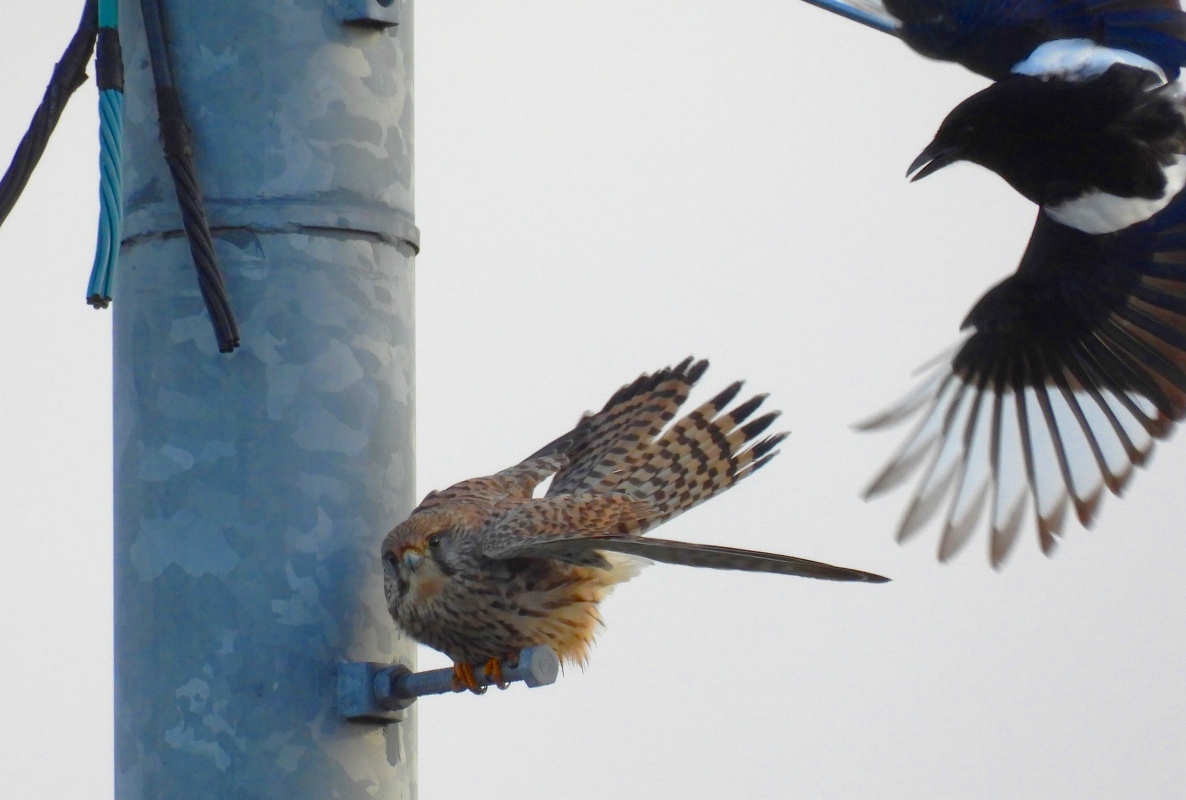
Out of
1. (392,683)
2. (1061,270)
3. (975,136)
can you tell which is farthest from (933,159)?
(392,683)

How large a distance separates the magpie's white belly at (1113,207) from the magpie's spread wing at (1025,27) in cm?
32

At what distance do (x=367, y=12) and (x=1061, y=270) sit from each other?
10.9 ft

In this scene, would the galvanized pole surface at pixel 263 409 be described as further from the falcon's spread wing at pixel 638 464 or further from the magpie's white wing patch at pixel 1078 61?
the magpie's white wing patch at pixel 1078 61

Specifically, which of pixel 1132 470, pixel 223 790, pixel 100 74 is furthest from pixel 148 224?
pixel 1132 470

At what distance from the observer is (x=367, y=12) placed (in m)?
2.77

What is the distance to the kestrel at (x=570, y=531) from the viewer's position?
3143 mm

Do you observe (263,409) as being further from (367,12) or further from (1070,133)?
(1070,133)

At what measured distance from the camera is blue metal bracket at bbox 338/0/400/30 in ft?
9.07

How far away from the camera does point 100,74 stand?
2664 mm

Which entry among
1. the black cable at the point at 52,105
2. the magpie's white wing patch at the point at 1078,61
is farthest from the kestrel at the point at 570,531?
the magpie's white wing patch at the point at 1078,61

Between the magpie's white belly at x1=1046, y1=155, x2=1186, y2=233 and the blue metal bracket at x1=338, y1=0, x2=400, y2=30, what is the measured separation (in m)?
3.02

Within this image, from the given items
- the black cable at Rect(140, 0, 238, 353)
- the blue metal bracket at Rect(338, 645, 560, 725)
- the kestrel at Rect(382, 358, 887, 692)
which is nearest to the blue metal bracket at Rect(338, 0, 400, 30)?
the black cable at Rect(140, 0, 238, 353)

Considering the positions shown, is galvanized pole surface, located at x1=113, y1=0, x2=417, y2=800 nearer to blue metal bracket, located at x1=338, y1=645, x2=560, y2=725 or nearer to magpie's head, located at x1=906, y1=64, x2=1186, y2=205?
blue metal bracket, located at x1=338, y1=645, x2=560, y2=725

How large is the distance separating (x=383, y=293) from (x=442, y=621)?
1027 millimetres
